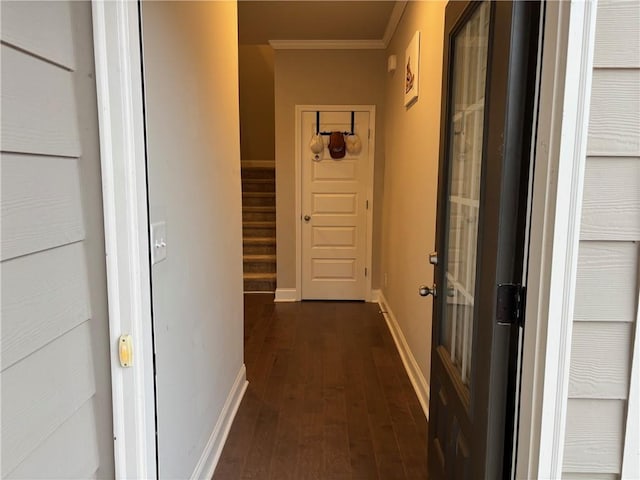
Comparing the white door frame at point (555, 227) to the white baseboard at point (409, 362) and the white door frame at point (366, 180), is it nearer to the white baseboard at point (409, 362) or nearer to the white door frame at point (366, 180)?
the white baseboard at point (409, 362)

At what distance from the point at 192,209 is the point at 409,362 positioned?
1.98 m

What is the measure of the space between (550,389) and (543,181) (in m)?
0.44

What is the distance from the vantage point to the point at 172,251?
5.07 feet

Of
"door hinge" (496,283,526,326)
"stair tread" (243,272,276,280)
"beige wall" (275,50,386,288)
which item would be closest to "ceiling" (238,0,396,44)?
"beige wall" (275,50,386,288)

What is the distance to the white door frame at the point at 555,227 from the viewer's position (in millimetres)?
869

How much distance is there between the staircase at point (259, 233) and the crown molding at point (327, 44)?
2.25 meters

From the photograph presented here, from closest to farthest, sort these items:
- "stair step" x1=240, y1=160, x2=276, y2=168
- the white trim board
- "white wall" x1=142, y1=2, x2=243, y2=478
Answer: the white trim board → "white wall" x1=142, y1=2, x2=243, y2=478 → "stair step" x1=240, y1=160, x2=276, y2=168

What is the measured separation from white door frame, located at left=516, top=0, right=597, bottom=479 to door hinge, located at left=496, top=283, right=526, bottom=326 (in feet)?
0.10

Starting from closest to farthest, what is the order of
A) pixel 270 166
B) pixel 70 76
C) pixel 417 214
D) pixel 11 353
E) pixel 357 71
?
1. pixel 11 353
2. pixel 70 76
3. pixel 417 214
4. pixel 357 71
5. pixel 270 166

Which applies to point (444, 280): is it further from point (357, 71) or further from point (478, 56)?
point (357, 71)

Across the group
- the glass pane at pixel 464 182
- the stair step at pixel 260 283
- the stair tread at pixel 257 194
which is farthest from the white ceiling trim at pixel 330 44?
the glass pane at pixel 464 182

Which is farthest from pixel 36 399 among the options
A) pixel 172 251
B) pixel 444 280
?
pixel 444 280

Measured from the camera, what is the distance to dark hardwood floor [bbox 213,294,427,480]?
6.84 feet

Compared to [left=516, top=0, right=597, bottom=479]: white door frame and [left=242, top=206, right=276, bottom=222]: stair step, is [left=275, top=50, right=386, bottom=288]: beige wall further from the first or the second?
[left=516, top=0, right=597, bottom=479]: white door frame
